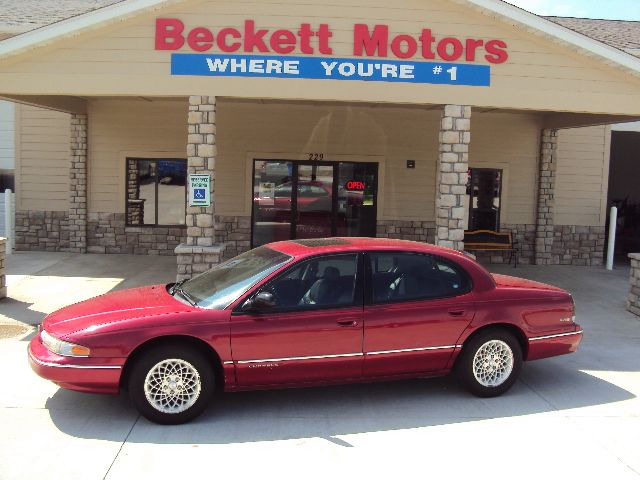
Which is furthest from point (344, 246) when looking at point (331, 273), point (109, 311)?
point (109, 311)

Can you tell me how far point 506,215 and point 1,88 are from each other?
1087 cm

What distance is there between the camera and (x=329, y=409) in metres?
6.03

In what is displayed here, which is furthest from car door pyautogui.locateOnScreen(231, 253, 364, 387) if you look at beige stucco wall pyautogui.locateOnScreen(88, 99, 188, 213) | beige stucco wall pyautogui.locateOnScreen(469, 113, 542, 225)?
beige stucco wall pyautogui.locateOnScreen(469, 113, 542, 225)

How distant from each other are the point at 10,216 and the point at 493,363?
12.0 metres

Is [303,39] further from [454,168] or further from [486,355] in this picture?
[486,355]

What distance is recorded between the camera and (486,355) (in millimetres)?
6332

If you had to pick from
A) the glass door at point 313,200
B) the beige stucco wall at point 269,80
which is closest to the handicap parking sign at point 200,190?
the beige stucco wall at point 269,80

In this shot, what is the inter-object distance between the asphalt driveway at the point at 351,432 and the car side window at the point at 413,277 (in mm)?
1018

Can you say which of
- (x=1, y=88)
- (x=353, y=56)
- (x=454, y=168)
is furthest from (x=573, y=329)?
(x=1, y=88)

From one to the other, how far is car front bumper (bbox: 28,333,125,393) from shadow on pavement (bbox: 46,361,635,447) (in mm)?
374

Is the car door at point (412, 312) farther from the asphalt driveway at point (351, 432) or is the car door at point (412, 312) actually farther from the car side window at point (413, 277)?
the asphalt driveway at point (351, 432)

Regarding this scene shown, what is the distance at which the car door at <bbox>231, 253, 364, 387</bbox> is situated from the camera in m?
5.64

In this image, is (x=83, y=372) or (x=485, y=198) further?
(x=485, y=198)

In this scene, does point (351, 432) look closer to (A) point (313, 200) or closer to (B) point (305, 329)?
(B) point (305, 329)
